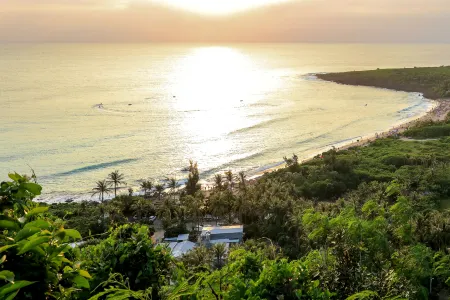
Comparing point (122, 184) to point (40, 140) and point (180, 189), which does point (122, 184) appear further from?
point (40, 140)

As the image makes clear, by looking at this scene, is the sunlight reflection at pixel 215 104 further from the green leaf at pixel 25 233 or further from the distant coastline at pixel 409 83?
the green leaf at pixel 25 233

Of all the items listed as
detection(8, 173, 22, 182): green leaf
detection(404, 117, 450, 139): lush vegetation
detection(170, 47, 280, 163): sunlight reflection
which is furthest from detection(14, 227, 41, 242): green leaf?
detection(404, 117, 450, 139): lush vegetation

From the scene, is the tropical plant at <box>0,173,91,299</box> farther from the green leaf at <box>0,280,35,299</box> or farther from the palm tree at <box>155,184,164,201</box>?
the palm tree at <box>155,184,164,201</box>

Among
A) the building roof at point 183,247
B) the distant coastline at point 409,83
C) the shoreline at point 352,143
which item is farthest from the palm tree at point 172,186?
the distant coastline at point 409,83

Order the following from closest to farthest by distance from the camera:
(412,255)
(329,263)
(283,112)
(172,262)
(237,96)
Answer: (172,262), (329,263), (412,255), (283,112), (237,96)

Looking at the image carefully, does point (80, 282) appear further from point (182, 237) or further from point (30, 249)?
point (182, 237)

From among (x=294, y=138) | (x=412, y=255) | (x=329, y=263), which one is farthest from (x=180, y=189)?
(x=329, y=263)
